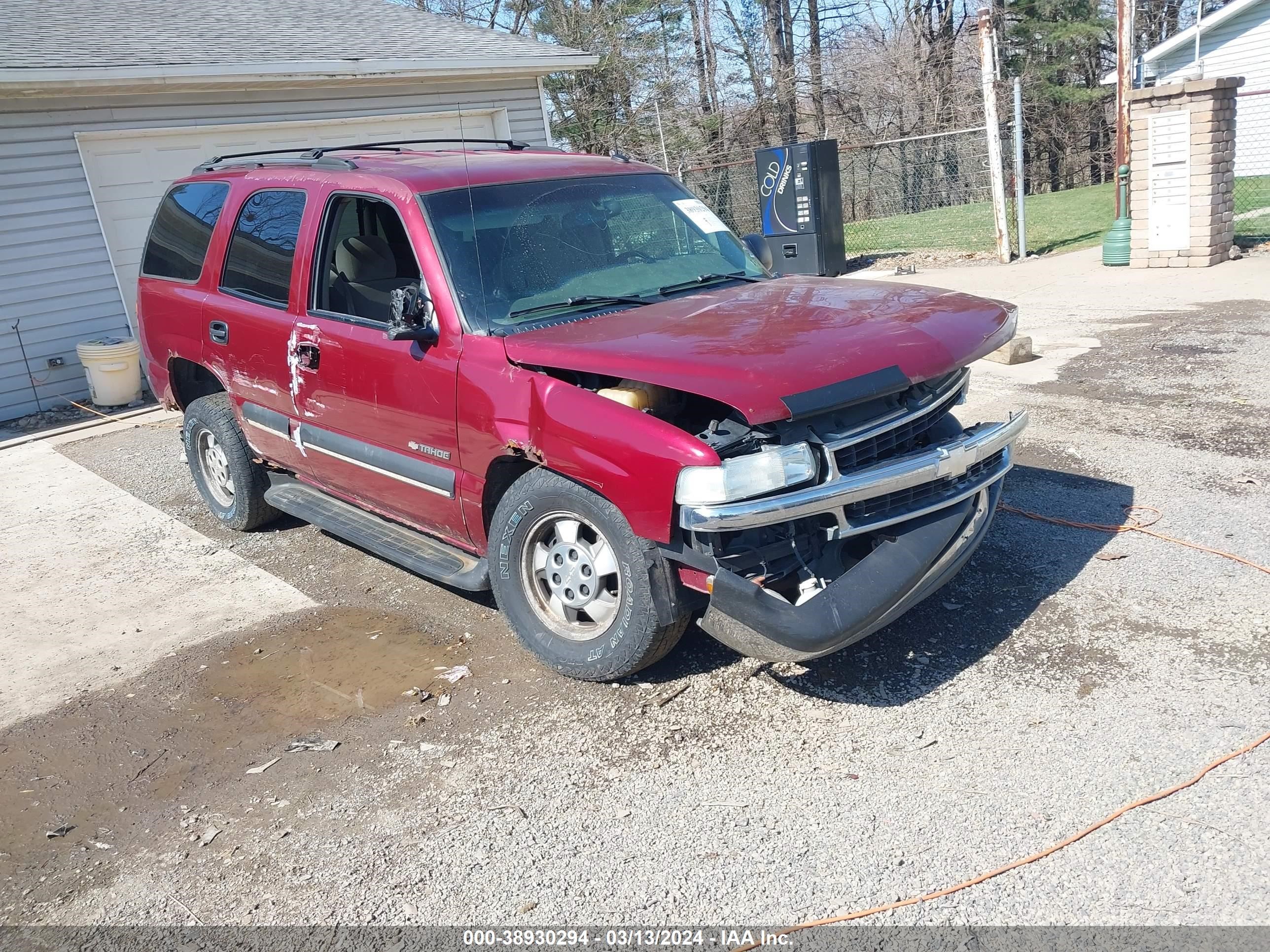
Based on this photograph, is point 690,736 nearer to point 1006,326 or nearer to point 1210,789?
point 1210,789

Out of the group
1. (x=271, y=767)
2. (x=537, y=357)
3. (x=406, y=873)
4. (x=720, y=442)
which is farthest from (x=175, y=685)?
(x=720, y=442)

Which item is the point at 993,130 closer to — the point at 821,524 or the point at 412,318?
the point at 412,318

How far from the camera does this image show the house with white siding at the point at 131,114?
10.4 metres

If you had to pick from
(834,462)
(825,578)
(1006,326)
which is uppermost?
(1006,326)

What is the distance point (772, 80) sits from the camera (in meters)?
28.8

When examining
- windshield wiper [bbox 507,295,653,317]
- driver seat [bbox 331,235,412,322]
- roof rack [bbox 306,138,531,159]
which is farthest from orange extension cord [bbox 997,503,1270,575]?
roof rack [bbox 306,138,531,159]

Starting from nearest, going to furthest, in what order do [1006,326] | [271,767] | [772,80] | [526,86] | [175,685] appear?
[271,767], [1006,326], [175,685], [526,86], [772,80]

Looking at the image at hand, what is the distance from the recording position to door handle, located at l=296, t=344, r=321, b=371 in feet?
15.9

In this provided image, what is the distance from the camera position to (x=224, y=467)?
244 inches

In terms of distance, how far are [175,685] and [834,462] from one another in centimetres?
303

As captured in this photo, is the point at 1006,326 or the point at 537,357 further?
the point at 1006,326

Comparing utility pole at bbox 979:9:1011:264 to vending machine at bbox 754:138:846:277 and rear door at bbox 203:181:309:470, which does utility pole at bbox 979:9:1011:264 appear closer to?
vending machine at bbox 754:138:846:277

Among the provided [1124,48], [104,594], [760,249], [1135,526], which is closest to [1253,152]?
[1124,48]

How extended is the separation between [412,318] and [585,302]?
28.5 inches
